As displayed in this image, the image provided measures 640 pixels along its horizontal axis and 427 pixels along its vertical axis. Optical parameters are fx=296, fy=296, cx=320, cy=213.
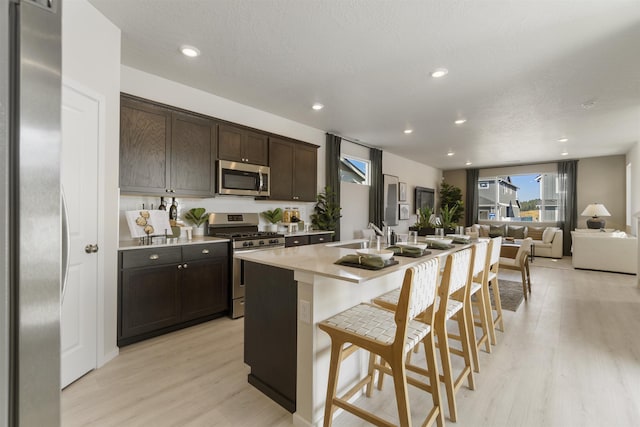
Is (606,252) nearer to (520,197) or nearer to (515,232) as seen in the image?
(515,232)

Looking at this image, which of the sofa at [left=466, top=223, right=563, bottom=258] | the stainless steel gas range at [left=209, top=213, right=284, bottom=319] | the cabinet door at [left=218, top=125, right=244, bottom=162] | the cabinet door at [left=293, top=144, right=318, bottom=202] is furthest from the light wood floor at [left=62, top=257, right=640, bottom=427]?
the sofa at [left=466, top=223, right=563, bottom=258]

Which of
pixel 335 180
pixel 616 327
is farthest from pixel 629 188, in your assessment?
pixel 335 180

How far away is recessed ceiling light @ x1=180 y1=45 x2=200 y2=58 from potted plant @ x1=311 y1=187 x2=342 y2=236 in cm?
281

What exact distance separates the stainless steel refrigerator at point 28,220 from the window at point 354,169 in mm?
5383

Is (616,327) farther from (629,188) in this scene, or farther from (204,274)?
(629,188)

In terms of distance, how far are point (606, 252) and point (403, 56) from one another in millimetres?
6089

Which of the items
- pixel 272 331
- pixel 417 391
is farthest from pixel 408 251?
pixel 272 331

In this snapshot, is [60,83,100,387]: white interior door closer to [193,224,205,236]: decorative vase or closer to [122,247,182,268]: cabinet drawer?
[122,247,182,268]: cabinet drawer

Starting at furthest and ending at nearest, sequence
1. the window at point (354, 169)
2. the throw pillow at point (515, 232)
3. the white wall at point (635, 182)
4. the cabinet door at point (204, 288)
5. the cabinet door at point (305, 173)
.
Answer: the throw pillow at point (515, 232) < the window at point (354, 169) < the white wall at point (635, 182) < the cabinet door at point (305, 173) < the cabinet door at point (204, 288)

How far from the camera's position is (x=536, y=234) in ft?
26.5

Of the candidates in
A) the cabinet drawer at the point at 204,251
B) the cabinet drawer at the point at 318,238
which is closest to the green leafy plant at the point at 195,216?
the cabinet drawer at the point at 204,251

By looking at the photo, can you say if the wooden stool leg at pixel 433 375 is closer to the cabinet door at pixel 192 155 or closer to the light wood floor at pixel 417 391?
the light wood floor at pixel 417 391

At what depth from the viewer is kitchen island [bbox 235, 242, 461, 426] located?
1636 millimetres

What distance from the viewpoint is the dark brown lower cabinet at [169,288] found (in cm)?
255
